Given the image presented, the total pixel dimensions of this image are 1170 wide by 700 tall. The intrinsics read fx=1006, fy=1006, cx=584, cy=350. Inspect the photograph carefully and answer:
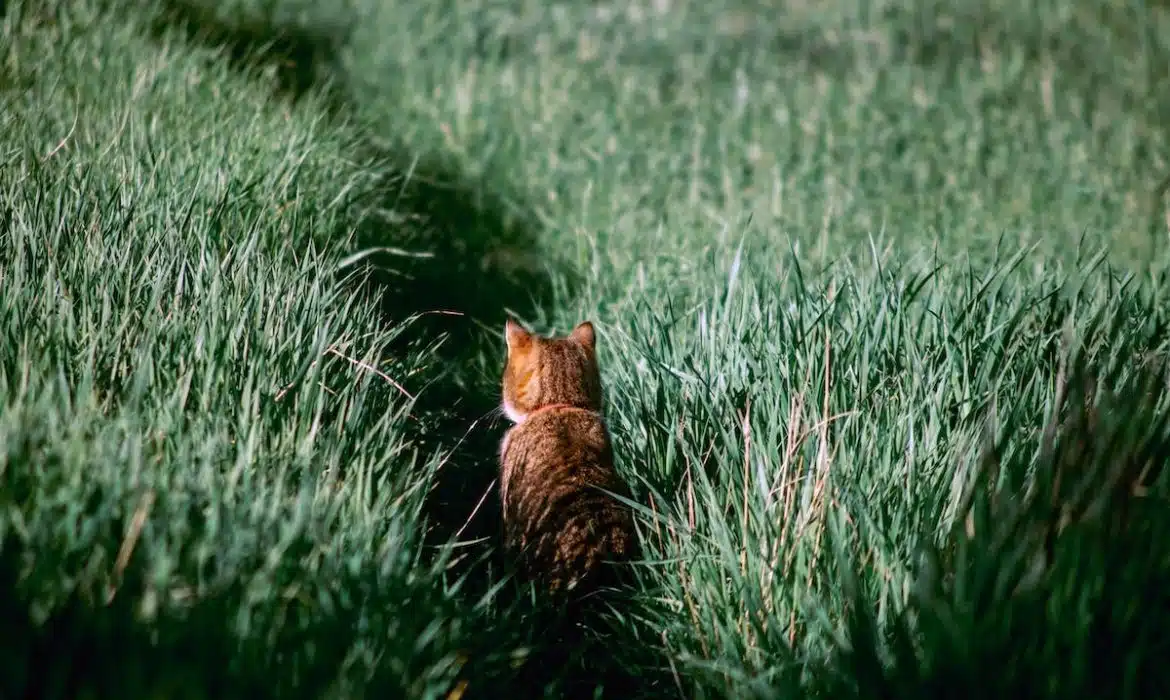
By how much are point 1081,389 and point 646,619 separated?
1.16 meters

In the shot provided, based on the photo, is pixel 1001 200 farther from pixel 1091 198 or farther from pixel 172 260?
pixel 172 260

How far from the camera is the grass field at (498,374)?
178cm

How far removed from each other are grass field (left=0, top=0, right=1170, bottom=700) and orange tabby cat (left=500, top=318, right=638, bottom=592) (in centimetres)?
11

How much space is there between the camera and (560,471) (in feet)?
8.46

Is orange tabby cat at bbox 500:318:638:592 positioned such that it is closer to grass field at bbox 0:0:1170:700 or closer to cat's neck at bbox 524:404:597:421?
cat's neck at bbox 524:404:597:421

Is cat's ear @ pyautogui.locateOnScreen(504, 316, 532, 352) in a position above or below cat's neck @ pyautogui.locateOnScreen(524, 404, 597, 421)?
above

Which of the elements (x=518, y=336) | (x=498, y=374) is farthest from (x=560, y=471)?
(x=498, y=374)

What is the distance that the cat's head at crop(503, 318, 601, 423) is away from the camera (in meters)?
2.90

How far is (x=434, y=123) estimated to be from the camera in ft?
17.2

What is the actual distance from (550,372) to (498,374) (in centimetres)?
93

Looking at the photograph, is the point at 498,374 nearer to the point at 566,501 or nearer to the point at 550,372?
the point at 550,372

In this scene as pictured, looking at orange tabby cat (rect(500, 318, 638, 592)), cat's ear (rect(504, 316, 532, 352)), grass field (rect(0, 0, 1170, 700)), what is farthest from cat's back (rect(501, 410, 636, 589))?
cat's ear (rect(504, 316, 532, 352))

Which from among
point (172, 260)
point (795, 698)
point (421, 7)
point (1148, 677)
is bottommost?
point (795, 698)

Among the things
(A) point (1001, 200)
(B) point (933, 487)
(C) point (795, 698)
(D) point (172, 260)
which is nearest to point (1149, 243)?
(A) point (1001, 200)
